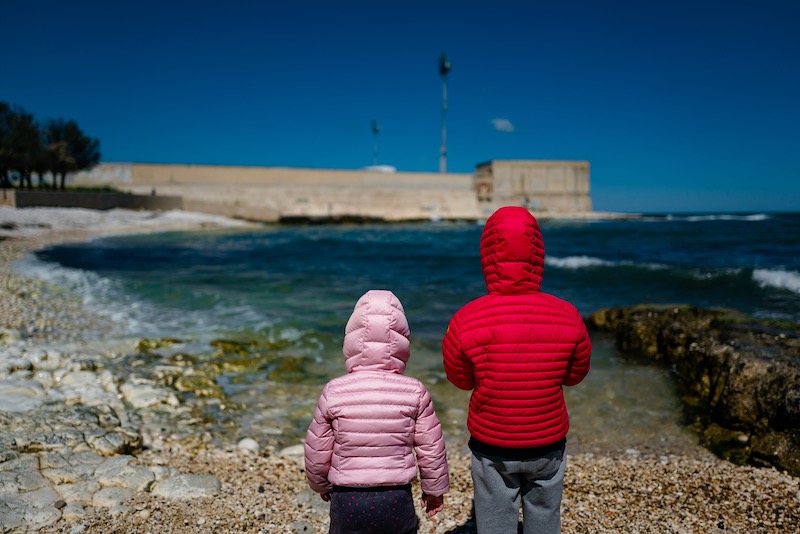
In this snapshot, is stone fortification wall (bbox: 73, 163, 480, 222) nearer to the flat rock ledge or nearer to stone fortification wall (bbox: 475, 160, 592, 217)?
stone fortification wall (bbox: 475, 160, 592, 217)

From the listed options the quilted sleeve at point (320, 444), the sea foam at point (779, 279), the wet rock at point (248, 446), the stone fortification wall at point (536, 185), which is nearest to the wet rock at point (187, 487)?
the wet rock at point (248, 446)

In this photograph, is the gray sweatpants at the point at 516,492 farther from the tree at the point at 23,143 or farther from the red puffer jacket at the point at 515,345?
the tree at the point at 23,143

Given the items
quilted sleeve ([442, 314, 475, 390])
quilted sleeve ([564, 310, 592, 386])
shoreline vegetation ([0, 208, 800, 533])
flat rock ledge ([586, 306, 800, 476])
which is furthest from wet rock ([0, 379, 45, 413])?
flat rock ledge ([586, 306, 800, 476])

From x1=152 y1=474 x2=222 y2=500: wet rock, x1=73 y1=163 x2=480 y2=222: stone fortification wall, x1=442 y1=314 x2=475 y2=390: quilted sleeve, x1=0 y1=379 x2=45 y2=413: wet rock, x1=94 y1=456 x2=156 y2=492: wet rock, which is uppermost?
x1=73 y1=163 x2=480 y2=222: stone fortification wall

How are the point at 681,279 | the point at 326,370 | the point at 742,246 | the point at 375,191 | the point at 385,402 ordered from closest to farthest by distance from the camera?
the point at 385,402 → the point at 326,370 → the point at 681,279 → the point at 742,246 → the point at 375,191

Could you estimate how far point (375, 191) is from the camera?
60.0 meters

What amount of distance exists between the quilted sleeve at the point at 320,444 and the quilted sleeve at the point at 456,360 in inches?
18.3

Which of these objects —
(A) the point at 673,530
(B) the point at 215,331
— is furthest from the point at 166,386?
(A) the point at 673,530

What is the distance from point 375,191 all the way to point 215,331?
53.1 meters

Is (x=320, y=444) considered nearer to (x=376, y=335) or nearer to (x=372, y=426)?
(x=372, y=426)

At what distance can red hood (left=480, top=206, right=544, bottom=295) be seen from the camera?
1892 mm

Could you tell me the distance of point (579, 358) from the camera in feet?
6.43

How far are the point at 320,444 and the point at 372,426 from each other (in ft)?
0.70

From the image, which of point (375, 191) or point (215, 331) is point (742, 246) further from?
point (375, 191)
